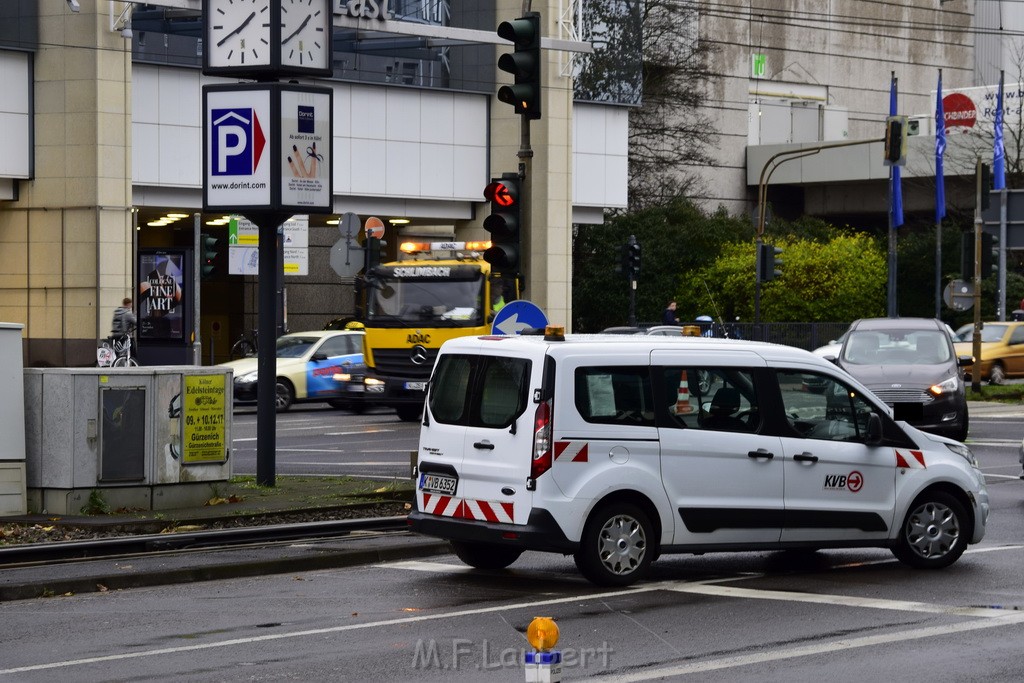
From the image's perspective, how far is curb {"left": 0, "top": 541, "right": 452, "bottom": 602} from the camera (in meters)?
10.8

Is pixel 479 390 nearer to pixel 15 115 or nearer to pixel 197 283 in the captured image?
pixel 197 283

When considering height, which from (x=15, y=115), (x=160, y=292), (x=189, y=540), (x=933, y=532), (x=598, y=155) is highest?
(x=598, y=155)

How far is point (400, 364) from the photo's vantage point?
1079 inches

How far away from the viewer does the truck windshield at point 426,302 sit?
89.4ft

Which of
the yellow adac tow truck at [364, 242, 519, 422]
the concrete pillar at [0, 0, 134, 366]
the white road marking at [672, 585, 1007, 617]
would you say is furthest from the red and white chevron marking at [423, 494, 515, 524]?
the concrete pillar at [0, 0, 134, 366]

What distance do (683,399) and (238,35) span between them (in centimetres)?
727

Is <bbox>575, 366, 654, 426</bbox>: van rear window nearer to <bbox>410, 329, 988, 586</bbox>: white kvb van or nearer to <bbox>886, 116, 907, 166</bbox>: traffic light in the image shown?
<bbox>410, 329, 988, 586</bbox>: white kvb van

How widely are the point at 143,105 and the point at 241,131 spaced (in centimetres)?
2195

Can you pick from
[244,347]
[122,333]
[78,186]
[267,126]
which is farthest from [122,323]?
[267,126]

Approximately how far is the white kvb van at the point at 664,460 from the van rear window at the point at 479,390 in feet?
0.03

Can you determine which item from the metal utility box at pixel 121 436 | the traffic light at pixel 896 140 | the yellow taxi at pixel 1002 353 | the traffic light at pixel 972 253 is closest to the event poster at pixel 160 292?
the traffic light at pixel 896 140

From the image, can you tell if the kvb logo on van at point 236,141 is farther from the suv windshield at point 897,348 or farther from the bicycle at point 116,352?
the bicycle at point 116,352

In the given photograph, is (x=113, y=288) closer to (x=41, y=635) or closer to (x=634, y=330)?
(x=634, y=330)

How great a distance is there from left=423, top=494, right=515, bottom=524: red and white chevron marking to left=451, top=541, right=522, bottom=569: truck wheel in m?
0.50
